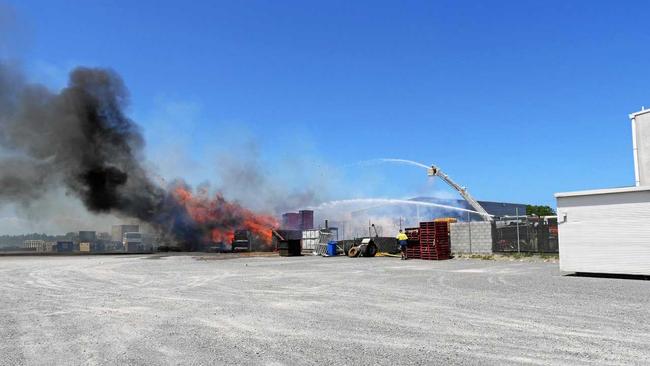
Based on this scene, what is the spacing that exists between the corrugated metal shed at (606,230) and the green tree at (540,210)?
8785cm

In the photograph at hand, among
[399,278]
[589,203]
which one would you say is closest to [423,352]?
[399,278]

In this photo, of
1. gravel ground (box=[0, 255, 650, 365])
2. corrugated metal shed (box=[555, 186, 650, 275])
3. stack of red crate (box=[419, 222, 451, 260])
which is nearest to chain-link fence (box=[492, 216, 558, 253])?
stack of red crate (box=[419, 222, 451, 260])

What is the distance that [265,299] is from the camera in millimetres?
12438

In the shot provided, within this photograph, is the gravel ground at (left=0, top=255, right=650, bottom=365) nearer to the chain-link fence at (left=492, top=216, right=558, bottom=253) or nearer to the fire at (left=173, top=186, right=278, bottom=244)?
the chain-link fence at (left=492, top=216, right=558, bottom=253)

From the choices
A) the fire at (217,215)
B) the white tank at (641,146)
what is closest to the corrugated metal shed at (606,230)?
the white tank at (641,146)

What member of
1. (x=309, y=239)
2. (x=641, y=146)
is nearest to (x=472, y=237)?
(x=641, y=146)

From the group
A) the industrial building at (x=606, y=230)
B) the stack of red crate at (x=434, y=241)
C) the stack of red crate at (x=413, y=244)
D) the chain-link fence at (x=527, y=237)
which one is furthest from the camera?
the stack of red crate at (x=413, y=244)

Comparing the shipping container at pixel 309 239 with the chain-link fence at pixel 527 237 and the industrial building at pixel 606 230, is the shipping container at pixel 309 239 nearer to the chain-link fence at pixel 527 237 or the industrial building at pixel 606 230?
A: the chain-link fence at pixel 527 237

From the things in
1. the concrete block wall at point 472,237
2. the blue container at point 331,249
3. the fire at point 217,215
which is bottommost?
the blue container at point 331,249

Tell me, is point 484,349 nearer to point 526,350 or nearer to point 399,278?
point 526,350

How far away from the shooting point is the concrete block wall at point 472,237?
105 ft

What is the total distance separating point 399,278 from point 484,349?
36.8ft

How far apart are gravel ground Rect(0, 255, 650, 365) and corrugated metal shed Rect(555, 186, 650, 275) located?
9.65ft

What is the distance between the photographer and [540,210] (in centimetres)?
10662
